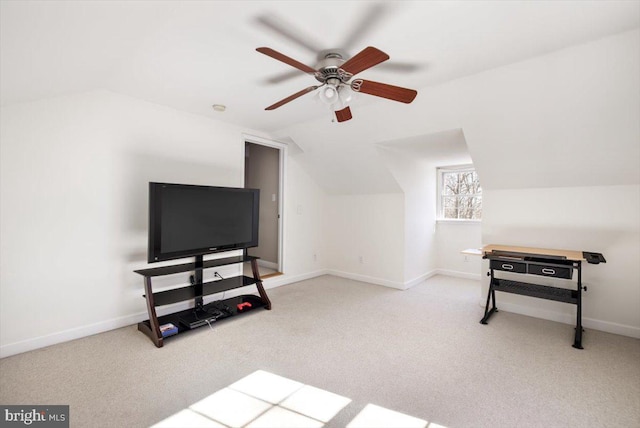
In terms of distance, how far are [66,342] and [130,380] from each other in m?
1.07

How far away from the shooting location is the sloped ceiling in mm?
1678

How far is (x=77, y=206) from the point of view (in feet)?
8.96

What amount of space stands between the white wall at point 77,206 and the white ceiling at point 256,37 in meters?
0.30

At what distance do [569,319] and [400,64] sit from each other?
313cm

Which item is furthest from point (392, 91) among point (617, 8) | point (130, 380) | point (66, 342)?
point (66, 342)

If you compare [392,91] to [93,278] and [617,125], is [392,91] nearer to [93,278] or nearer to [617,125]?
[617,125]

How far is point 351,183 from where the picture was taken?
16.0 ft

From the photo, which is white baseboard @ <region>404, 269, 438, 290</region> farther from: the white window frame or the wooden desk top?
the wooden desk top

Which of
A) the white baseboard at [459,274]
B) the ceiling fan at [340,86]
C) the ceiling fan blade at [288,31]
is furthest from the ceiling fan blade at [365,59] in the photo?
the white baseboard at [459,274]

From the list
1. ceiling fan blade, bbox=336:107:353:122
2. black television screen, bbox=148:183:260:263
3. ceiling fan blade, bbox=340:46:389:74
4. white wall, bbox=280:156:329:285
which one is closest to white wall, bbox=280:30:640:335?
ceiling fan blade, bbox=336:107:353:122

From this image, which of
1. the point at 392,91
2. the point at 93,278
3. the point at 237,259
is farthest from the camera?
the point at 237,259

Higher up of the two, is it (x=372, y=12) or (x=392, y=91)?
(x=372, y=12)

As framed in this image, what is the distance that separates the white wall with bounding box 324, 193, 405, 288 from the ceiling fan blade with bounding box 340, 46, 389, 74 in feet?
9.77

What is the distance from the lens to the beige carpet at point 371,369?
181 cm
